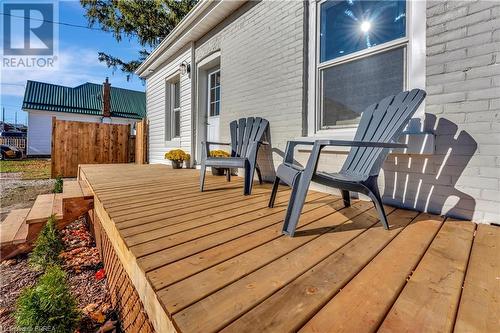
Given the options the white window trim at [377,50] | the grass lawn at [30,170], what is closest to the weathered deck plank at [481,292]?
the white window trim at [377,50]

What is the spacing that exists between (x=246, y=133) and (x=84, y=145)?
6196 mm

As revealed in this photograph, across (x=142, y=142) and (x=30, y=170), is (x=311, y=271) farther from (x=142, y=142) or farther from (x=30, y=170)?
(x=30, y=170)

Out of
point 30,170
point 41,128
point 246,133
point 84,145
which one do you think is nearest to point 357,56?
point 246,133

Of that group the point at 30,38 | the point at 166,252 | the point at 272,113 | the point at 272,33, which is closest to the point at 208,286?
the point at 166,252

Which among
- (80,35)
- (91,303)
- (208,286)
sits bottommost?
(91,303)

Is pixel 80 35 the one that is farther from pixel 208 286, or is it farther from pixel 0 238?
pixel 208 286

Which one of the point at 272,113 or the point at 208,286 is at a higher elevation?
the point at 272,113

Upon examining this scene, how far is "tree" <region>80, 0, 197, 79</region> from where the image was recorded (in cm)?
972

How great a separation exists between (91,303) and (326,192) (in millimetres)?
2363

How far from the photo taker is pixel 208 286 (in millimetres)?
917

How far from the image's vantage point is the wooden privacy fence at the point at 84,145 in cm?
691

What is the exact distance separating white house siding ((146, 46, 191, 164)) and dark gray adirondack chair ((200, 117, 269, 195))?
217 centimetres

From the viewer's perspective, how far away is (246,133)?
11.2ft

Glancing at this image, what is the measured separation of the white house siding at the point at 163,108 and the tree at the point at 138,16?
162 inches
